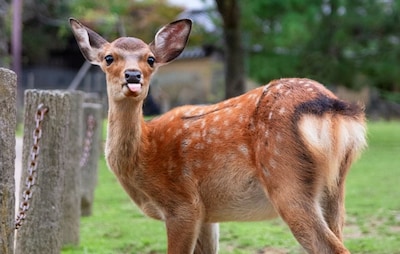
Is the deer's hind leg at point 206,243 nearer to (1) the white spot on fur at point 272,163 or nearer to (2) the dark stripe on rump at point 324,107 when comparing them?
(1) the white spot on fur at point 272,163

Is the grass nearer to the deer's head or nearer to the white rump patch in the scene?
the white rump patch

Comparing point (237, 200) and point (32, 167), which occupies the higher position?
point (32, 167)

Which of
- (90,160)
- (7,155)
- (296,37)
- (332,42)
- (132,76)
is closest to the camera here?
(7,155)

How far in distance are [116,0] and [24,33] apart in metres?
14.0

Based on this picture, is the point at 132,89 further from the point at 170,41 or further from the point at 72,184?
the point at 72,184

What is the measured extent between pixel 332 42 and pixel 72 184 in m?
14.8

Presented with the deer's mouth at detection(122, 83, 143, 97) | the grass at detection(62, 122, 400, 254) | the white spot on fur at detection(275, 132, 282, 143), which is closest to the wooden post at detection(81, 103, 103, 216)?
the grass at detection(62, 122, 400, 254)

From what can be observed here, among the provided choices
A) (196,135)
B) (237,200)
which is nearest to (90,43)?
(196,135)

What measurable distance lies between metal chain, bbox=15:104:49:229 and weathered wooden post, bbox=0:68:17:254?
21.1 inches

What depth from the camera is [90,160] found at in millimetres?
8859

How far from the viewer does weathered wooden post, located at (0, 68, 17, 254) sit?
4059 millimetres

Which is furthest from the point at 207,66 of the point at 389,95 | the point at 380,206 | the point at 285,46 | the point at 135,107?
the point at 135,107

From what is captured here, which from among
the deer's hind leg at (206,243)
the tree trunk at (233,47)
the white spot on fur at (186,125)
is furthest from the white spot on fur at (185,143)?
the tree trunk at (233,47)

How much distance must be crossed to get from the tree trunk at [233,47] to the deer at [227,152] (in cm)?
1308
